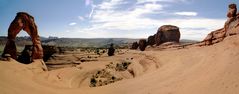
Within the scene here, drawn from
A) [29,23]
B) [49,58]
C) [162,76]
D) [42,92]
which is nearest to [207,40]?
[162,76]

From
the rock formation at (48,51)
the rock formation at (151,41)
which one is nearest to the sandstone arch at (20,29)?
the rock formation at (48,51)

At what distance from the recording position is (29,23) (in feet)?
119

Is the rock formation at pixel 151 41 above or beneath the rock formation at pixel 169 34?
beneath

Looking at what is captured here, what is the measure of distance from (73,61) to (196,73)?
47.8 metres

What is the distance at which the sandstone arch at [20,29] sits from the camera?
35.5 meters

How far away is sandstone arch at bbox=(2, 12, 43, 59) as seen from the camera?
35.5 meters

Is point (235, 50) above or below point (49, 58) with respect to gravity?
above

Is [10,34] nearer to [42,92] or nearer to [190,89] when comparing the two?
[42,92]

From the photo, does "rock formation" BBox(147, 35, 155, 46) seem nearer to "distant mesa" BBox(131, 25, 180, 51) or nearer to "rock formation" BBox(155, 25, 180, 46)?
"distant mesa" BBox(131, 25, 180, 51)

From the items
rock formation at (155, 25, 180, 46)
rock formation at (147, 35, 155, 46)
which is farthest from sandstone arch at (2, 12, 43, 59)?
rock formation at (147, 35, 155, 46)

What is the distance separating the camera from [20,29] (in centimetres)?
3603

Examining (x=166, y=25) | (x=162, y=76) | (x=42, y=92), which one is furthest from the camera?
(x=166, y=25)

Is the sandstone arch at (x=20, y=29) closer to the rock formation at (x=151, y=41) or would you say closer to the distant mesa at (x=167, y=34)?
the distant mesa at (x=167, y=34)

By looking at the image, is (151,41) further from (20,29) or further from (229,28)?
(229,28)
